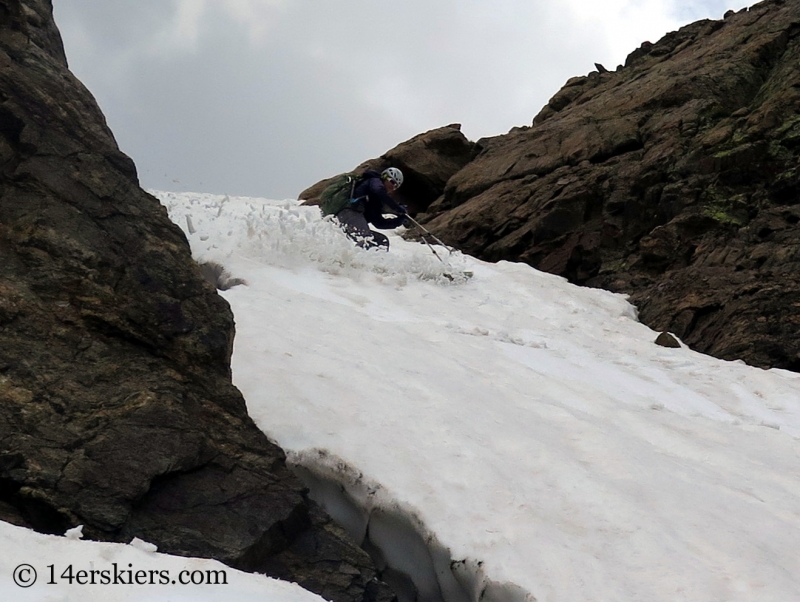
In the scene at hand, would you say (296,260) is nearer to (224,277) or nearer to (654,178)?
(224,277)

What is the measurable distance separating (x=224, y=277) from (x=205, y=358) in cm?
539

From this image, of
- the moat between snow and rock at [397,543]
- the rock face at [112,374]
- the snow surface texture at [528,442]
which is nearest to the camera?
the rock face at [112,374]

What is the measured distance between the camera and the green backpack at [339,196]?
1498 centimetres

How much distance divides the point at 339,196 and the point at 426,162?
34.1 ft

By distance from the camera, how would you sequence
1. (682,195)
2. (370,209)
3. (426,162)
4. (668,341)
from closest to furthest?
(668,341), (370,209), (682,195), (426,162)

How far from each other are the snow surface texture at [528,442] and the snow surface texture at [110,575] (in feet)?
5.12

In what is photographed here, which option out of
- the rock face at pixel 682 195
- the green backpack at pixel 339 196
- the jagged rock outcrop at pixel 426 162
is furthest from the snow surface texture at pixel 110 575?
the jagged rock outcrop at pixel 426 162

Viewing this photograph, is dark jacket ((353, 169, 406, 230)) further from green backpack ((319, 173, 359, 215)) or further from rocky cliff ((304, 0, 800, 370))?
rocky cliff ((304, 0, 800, 370))

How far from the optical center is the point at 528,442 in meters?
6.20

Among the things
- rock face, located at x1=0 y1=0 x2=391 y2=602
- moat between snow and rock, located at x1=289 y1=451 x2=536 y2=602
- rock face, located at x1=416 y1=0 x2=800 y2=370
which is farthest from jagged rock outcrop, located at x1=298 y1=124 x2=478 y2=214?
moat between snow and rock, located at x1=289 y1=451 x2=536 y2=602

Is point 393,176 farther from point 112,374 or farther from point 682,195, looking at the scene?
point 112,374

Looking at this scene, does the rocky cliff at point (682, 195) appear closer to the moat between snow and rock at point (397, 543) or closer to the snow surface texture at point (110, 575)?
the moat between snow and rock at point (397, 543)

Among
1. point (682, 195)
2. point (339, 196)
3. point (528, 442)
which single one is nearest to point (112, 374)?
point (528, 442)

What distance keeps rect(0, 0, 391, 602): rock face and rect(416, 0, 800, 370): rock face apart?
8663 mm
